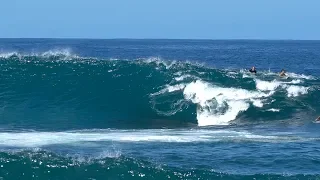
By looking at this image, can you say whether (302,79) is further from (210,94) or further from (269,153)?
(269,153)

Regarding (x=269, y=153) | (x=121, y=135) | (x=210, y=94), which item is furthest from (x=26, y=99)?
(x=269, y=153)

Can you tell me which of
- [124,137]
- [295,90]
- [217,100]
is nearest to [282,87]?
[295,90]

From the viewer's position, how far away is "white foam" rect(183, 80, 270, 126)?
1389 inches

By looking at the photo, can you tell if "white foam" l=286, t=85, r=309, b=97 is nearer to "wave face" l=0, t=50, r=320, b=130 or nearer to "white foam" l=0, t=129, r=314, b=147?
"wave face" l=0, t=50, r=320, b=130

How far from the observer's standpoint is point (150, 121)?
113 ft

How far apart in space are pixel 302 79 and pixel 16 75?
49.9 ft

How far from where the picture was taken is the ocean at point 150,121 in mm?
19703

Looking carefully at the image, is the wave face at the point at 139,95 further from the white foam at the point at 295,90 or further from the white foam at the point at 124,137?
the white foam at the point at 124,137

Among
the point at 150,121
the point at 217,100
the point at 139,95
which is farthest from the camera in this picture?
the point at 139,95

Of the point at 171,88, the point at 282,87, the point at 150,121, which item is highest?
the point at 282,87

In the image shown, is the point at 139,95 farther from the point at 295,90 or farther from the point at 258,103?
the point at 295,90

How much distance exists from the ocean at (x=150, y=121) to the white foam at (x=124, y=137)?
3cm

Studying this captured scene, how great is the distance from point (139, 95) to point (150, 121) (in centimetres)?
472

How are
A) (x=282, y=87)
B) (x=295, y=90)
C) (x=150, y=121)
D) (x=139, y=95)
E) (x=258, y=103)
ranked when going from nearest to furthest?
(x=150, y=121), (x=258, y=103), (x=139, y=95), (x=295, y=90), (x=282, y=87)
